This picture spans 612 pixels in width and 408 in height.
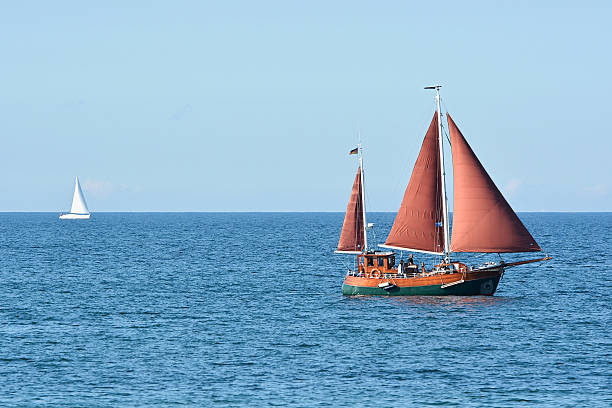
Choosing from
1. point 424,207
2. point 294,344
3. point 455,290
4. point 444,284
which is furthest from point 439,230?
point 294,344

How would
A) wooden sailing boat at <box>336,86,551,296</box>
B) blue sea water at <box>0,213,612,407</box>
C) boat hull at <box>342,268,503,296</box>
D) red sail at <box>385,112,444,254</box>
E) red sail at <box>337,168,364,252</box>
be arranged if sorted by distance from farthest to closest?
red sail at <box>337,168,364,252</box> → red sail at <box>385,112,444,254</box> → boat hull at <box>342,268,503,296</box> → wooden sailing boat at <box>336,86,551,296</box> → blue sea water at <box>0,213,612,407</box>

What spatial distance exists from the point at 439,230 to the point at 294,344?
71.8ft

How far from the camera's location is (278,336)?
163 ft

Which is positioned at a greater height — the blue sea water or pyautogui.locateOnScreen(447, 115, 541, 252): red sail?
pyautogui.locateOnScreen(447, 115, 541, 252): red sail

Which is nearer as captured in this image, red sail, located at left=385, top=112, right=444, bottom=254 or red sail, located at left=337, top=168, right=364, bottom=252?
red sail, located at left=385, top=112, right=444, bottom=254

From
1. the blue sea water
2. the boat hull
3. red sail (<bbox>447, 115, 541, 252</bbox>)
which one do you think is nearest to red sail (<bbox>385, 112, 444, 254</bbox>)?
red sail (<bbox>447, 115, 541, 252</bbox>)

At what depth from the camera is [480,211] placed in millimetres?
62125

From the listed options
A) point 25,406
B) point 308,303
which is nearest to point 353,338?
point 308,303

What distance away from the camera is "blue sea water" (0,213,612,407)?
118 ft

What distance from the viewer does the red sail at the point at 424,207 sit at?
211 feet

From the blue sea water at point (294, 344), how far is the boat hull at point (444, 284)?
70 cm

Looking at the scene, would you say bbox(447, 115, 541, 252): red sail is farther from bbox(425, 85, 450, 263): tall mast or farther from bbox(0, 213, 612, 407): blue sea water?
bbox(0, 213, 612, 407): blue sea water

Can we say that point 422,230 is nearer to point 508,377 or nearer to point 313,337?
point 313,337

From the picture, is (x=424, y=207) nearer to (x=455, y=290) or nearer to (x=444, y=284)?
(x=444, y=284)
